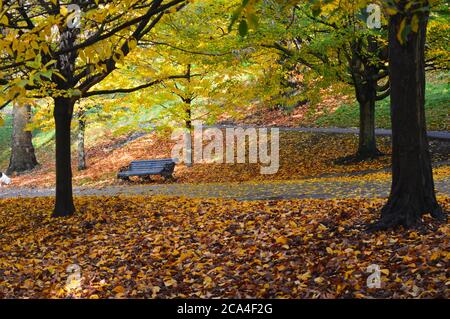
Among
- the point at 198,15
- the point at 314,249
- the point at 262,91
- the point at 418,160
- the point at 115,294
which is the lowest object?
the point at 115,294

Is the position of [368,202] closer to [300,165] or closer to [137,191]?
[137,191]

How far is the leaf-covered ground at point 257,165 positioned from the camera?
1709 centimetres

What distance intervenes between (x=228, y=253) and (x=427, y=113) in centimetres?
2004

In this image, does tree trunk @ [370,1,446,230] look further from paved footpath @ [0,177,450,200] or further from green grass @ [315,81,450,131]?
green grass @ [315,81,450,131]

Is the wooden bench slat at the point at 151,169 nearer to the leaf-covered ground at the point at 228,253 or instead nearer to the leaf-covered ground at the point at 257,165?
the leaf-covered ground at the point at 257,165

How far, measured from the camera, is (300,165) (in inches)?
736

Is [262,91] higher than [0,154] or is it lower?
higher

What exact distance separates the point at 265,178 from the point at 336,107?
12.8 m

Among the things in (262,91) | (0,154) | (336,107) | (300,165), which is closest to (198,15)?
(262,91)

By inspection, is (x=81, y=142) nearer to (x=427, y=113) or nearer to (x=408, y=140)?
(x=427, y=113)

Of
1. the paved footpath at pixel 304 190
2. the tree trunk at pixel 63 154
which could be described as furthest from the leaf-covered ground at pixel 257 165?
the tree trunk at pixel 63 154

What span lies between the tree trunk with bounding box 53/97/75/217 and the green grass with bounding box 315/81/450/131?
1717cm

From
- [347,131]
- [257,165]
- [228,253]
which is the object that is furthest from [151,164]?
[228,253]

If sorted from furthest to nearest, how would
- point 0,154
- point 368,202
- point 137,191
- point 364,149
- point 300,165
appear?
1. point 0,154
2. point 300,165
3. point 364,149
4. point 137,191
5. point 368,202
